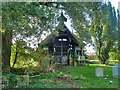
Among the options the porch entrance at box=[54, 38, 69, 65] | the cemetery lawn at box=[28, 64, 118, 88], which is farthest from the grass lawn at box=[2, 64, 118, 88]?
the porch entrance at box=[54, 38, 69, 65]

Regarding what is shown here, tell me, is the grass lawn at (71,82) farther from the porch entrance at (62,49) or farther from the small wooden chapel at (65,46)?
the porch entrance at (62,49)

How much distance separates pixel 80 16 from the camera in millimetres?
6699

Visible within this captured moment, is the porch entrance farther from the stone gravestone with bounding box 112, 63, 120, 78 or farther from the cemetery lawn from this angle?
the stone gravestone with bounding box 112, 63, 120, 78

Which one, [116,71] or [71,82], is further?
[116,71]

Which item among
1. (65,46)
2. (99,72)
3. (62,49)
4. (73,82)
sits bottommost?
(73,82)

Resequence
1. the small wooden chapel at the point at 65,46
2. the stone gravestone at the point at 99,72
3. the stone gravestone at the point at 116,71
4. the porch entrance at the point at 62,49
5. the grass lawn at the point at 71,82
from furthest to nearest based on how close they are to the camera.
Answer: the porch entrance at the point at 62,49
the small wooden chapel at the point at 65,46
the stone gravestone at the point at 99,72
the stone gravestone at the point at 116,71
the grass lawn at the point at 71,82

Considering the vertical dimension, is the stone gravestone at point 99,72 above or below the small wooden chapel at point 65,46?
below

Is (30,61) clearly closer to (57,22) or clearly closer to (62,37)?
(57,22)

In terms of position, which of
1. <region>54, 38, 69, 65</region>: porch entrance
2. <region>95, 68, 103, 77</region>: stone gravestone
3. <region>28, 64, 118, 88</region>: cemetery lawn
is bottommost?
<region>28, 64, 118, 88</region>: cemetery lawn

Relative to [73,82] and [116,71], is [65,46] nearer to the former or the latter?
[116,71]

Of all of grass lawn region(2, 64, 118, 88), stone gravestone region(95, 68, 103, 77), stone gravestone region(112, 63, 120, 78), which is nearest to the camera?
grass lawn region(2, 64, 118, 88)

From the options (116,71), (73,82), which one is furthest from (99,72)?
(73,82)

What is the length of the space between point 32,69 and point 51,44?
410 centimetres

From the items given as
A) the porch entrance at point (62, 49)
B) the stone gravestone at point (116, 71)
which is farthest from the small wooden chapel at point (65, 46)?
the stone gravestone at point (116, 71)
